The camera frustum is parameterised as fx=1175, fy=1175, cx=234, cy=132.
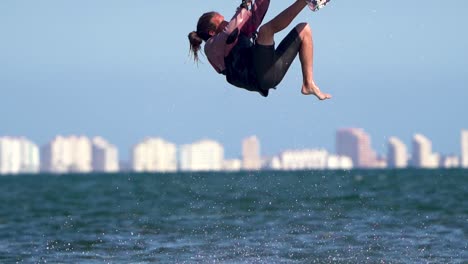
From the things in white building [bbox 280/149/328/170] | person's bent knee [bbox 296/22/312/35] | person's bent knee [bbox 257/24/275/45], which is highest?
person's bent knee [bbox 296/22/312/35]

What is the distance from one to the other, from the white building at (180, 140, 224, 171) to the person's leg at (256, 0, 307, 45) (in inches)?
5656

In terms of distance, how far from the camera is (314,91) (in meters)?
12.0

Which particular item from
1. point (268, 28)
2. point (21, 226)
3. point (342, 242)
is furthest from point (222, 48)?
point (21, 226)

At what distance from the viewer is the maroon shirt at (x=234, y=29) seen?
37.9 feet

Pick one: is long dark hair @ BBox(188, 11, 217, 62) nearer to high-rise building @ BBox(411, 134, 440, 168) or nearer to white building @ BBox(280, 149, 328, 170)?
white building @ BBox(280, 149, 328, 170)

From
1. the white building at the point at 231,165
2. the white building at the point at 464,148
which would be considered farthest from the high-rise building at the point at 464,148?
the white building at the point at 231,165

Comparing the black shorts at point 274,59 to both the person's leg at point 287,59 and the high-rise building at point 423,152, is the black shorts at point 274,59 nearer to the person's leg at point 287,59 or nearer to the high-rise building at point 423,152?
the person's leg at point 287,59

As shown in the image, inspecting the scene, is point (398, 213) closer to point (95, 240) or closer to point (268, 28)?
point (95, 240)

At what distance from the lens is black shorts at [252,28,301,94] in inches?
462

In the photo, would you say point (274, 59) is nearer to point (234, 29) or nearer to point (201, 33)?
point (234, 29)

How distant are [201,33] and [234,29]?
56 cm

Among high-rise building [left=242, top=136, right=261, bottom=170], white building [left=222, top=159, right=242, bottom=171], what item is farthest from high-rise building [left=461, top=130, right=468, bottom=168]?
high-rise building [left=242, top=136, right=261, bottom=170]

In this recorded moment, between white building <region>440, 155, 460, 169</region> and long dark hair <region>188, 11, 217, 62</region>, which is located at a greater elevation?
white building <region>440, 155, 460, 169</region>

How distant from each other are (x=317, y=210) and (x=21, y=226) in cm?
704
